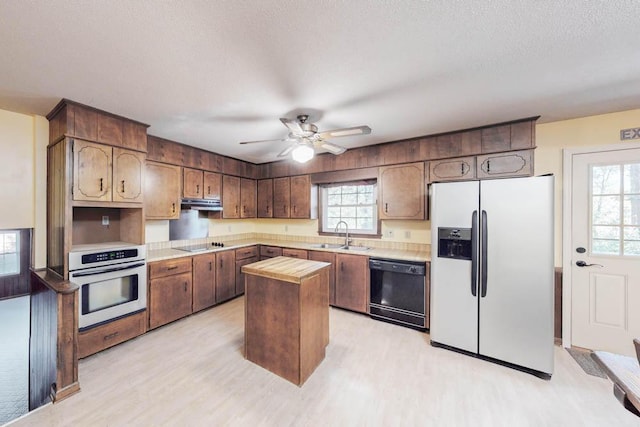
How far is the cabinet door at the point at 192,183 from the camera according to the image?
3600 millimetres

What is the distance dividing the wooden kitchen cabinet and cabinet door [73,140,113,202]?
55.7 inches

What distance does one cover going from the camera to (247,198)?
15.3 feet

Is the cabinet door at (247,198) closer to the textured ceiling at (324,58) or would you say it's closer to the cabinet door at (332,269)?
the cabinet door at (332,269)

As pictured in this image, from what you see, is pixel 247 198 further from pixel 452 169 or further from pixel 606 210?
pixel 606 210

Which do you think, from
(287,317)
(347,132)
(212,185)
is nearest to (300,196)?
(212,185)

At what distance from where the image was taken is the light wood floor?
1.71 metres

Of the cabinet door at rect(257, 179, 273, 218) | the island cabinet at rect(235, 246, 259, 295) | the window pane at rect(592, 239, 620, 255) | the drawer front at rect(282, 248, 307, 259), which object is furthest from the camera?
the cabinet door at rect(257, 179, 273, 218)

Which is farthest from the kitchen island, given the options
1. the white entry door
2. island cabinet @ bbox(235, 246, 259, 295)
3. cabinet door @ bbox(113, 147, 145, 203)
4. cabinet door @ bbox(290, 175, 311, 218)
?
the white entry door

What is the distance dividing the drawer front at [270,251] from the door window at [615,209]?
3.89 m

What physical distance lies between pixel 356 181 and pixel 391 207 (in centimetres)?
77

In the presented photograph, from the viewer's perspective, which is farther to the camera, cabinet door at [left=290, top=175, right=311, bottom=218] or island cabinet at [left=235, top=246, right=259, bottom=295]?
cabinet door at [left=290, top=175, right=311, bottom=218]

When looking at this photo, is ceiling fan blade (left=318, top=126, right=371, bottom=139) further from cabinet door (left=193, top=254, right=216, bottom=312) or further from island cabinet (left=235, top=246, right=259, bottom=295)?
island cabinet (left=235, top=246, right=259, bottom=295)

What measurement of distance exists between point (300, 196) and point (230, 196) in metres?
1.23

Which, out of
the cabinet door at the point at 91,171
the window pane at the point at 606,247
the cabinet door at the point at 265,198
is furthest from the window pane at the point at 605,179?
the cabinet door at the point at 91,171
